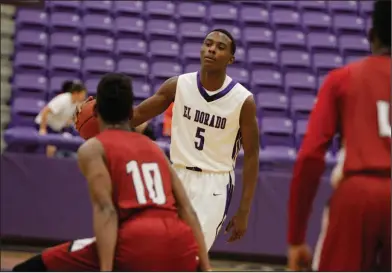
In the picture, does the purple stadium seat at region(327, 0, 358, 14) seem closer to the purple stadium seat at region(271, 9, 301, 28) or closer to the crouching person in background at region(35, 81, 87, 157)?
the purple stadium seat at region(271, 9, 301, 28)

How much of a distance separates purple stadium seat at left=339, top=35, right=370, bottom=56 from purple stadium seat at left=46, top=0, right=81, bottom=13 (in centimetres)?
449

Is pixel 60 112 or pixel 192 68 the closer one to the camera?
pixel 60 112

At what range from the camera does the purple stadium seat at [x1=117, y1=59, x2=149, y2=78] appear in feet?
35.3

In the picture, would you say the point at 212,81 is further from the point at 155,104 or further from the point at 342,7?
the point at 342,7

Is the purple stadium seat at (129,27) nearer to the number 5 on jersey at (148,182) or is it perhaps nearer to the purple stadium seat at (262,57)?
the purple stadium seat at (262,57)

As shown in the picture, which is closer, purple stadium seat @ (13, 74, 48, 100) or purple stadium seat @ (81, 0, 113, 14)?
purple stadium seat @ (13, 74, 48, 100)

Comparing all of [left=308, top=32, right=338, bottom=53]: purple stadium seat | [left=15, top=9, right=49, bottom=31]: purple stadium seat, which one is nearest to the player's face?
[left=15, top=9, right=49, bottom=31]: purple stadium seat

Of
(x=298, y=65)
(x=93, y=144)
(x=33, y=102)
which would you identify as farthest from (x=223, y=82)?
(x=298, y=65)

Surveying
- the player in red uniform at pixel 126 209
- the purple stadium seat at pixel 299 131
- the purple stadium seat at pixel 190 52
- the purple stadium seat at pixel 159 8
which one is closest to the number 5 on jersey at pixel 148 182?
the player in red uniform at pixel 126 209

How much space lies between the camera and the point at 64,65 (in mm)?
10758

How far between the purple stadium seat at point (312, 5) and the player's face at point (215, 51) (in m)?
8.34

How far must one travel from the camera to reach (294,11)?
1260 cm

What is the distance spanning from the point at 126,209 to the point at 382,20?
1397 millimetres

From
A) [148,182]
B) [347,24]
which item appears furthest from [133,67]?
[148,182]
